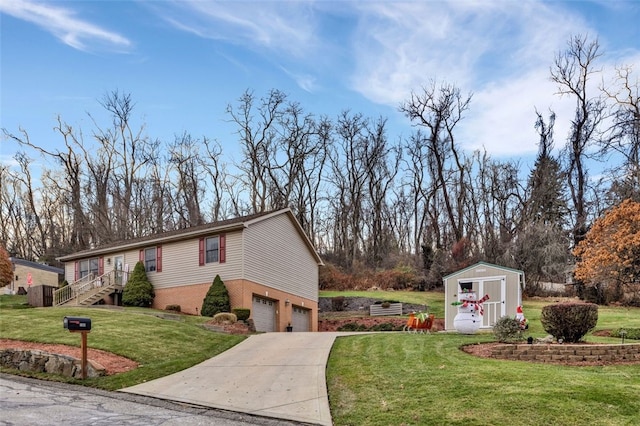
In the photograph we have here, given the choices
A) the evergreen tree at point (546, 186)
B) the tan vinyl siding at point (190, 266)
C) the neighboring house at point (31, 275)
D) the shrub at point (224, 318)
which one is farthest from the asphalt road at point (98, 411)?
the neighboring house at point (31, 275)

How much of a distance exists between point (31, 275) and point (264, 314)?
26.4 metres

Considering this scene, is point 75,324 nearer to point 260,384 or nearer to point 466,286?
point 260,384

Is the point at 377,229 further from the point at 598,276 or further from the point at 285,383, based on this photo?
the point at 285,383

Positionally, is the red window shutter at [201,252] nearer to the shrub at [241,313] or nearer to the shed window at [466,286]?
the shrub at [241,313]

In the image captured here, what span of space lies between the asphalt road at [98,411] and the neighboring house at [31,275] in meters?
36.6

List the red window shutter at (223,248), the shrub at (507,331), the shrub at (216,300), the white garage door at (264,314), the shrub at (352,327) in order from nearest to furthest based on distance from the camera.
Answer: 1. the shrub at (507,331)
2. the shrub at (216,300)
3. the red window shutter at (223,248)
4. the white garage door at (264,314)
5. the shrub at (352,327)

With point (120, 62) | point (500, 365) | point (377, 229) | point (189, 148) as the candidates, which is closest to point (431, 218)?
point (377, 229)

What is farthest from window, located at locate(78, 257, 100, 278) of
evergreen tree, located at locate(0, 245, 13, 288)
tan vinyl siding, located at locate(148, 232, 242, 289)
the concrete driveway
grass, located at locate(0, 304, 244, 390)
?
the concrete driveway

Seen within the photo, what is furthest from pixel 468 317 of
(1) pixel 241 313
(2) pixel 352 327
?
(2) pixel 352 327

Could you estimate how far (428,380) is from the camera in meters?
9.18

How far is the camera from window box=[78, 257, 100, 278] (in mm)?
31031

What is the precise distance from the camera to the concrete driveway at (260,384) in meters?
8.41

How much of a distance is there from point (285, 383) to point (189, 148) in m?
44.3

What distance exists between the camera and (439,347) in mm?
12898
